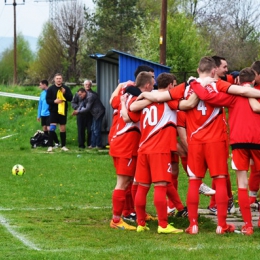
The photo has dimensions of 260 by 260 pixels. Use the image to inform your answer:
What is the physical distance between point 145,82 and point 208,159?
4.53 ft

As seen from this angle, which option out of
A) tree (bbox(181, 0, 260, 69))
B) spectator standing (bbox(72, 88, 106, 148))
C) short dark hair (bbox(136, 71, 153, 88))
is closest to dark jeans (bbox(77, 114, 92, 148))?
spectator standing (bbox(72, 88, 106, 148))

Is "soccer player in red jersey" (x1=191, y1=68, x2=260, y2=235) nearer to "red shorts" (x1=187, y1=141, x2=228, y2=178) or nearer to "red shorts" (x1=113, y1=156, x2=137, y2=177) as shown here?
"red shorts" (x1=187, y1=141, x2=228, y2=178)

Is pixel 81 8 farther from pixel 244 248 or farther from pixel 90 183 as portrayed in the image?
pixel 244 248

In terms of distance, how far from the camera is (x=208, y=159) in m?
8.69

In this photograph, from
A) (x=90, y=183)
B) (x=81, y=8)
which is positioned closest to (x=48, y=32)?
(x=81, y=8)

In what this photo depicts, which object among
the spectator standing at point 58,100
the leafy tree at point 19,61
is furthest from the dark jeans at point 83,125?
the leafy tree at point 19,61

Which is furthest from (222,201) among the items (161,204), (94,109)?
(94,109)

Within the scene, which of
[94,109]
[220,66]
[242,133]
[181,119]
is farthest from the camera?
[94,109]

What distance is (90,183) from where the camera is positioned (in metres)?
14.0

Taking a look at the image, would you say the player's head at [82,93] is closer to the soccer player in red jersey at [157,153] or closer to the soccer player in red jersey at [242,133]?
the soccer player in red jersey at [157,153]

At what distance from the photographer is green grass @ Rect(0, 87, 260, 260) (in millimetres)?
7469

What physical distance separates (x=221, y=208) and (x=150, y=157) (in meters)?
1.09

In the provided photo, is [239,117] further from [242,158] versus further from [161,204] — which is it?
[161,204]

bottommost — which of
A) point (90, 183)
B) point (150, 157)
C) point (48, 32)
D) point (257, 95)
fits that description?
point (90, 183)
